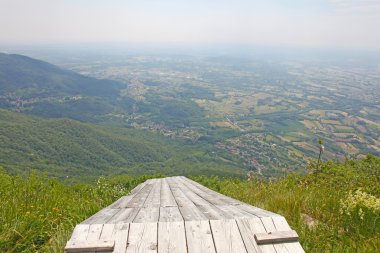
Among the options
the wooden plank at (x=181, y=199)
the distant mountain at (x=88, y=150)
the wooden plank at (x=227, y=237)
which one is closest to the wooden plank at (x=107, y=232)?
the wooden plank at (x=227, y=237)

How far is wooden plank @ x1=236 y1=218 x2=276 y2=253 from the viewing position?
2754 mm

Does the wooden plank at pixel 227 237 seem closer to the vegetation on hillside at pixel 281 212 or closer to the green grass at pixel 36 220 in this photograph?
the vegetation on hillside at pixel 281 212

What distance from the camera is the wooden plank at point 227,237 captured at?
2709 millimetres

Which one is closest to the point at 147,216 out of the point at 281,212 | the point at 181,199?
the point at 181,199

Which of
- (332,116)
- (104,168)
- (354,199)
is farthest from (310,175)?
(332,116)

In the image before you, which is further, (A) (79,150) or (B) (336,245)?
(A) (79,150)

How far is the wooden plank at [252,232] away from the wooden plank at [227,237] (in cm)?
5

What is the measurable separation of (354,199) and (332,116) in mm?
155547

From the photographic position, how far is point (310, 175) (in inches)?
398

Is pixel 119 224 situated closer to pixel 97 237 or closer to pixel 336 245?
pixel 97 237

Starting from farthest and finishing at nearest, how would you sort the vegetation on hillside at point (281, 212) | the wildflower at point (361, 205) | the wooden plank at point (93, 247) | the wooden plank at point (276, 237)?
the wildflower at point (361, 205) → the vegetation on hillside at point (281, 212) → the wooden plank at point (276, 237) → the wooden plank at point (93, 247)

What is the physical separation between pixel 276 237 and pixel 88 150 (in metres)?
123

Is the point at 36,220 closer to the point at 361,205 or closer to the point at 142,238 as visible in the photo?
the point at 142,238

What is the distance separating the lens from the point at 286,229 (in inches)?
122
